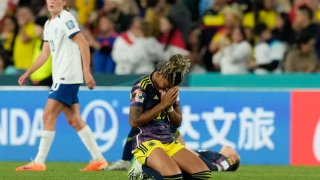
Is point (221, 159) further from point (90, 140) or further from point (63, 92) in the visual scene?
point (63, 92)

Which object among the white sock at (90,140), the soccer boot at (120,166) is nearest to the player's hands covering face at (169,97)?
the soccer boot at (120,166)

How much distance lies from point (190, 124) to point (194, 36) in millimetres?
3877

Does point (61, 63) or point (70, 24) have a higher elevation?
point (70, 24)

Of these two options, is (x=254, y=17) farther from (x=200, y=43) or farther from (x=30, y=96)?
(x=30, y=96)

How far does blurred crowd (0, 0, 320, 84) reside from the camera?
19.2m

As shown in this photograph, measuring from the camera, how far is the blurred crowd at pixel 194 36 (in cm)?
1922

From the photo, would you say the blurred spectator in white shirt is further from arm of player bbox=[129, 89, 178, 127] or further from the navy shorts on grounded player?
arm of player bbox=[129, 89, 178, 127]

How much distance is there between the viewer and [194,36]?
795 inches

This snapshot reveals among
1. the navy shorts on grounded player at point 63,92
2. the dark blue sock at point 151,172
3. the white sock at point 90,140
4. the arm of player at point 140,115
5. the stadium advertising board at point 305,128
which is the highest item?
the arm of player at point 140,115

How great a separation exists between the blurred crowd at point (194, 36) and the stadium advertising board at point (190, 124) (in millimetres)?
2372

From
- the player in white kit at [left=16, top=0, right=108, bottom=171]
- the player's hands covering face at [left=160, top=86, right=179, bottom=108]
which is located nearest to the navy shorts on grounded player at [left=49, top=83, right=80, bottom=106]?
the player in white kit at [left=16, top=0, right=108, bottom=171]

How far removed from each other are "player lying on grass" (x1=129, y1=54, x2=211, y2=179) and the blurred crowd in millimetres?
7527

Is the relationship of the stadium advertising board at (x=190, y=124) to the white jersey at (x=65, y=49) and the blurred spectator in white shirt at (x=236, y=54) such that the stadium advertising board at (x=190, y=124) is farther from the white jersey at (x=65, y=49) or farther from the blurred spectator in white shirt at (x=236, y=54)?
the white jersey at (x=65, y=49)

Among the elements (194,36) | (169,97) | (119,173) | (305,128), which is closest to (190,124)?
(305,128)
